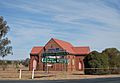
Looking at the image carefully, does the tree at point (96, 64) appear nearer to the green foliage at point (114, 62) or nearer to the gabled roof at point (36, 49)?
the green foliage at point (114, 62)

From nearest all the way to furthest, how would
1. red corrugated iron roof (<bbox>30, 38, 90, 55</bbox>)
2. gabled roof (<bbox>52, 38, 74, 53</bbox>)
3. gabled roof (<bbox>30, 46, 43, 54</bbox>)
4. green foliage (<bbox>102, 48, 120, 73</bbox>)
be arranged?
1. green foliage (<bbox>102, 48, 120, 73</bbox>)
2. gabled roof (<bbox>52, 38, 74, 53</bbox>)
3. red corrugated iron roof (<bbox>30, 38, 90, 55</bbox>)
4. gabled roof (<bbox>30, 46, 43, 54</bbox>)

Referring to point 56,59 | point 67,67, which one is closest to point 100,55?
point 56,59

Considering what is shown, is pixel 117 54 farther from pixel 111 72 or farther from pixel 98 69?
pixel 98 69

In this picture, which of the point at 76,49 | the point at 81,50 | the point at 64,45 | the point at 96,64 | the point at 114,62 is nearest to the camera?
the point at 96,64

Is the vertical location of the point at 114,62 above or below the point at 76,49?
below

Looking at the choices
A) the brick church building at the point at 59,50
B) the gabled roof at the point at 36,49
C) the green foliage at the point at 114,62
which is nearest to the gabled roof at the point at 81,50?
the brick church building at the point at 59,50

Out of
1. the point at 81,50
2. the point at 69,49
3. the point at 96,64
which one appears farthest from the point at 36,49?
the point at 96,64

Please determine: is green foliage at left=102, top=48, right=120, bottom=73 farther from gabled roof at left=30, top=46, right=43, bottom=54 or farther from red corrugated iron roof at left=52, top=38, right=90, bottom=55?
gabled roof at left=30, top=46, right=43, bottom=54

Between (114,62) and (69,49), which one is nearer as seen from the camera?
(114,62)

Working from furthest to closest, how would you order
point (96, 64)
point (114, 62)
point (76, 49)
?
1. point (76, 49)
2. point (114, 62)
3. point (96, 64)

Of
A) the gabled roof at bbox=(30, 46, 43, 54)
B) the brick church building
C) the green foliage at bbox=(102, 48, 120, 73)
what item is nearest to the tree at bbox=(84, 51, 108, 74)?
the green foliage at bbox=(102, 48, 120, 73)

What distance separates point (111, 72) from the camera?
57.0 meters

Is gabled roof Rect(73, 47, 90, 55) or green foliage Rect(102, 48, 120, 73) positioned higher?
gabled roof Rect(73, 47, 90, 55)

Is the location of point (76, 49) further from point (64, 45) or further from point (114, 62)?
point (114, 62)
